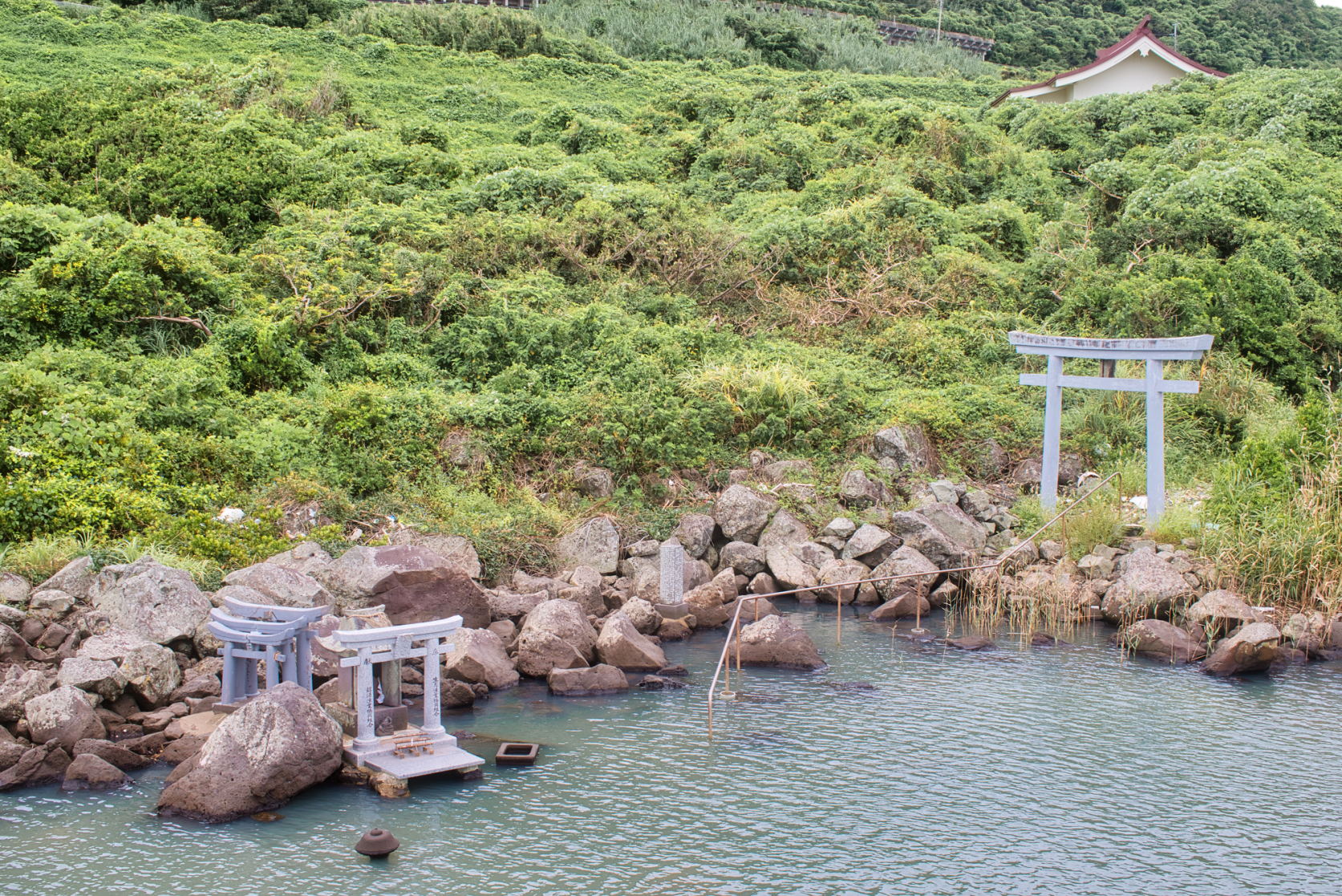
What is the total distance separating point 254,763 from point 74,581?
366cm

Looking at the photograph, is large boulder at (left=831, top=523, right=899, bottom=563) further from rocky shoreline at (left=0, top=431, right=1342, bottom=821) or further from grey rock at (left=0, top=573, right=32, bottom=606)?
grey rock at (left=0, top=573, right=32, bottom=606)

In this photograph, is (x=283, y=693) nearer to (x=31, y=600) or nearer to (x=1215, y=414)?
(x=31, y=600)

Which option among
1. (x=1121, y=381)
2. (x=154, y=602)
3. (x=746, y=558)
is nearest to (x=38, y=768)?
(x=154, y=602)

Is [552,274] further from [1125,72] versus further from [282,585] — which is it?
[1125,72]

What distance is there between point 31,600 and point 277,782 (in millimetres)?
3733

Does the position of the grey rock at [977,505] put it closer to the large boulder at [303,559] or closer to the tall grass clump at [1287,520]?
the tall grass clump at [1287,520]

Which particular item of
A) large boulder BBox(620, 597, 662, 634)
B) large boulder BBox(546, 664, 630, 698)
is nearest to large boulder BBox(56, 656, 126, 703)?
large boulder BBox(546, 664, 630, 698)

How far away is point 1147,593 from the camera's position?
12117 mm

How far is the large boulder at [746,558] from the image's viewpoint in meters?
13.6

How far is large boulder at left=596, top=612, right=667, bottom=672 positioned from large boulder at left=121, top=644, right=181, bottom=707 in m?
3.92

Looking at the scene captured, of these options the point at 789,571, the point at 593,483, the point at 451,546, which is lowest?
the point at 789,571

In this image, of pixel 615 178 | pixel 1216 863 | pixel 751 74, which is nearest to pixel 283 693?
pixel 1216 863

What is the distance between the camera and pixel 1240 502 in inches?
512

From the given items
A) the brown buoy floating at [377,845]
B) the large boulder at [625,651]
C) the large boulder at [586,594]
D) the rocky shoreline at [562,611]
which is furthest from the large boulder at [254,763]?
the large boulder at [586,594]
